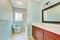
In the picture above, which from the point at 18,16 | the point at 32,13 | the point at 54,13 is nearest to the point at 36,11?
the point at 32,13

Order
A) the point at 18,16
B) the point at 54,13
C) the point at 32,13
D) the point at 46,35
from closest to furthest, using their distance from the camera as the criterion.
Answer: the point at 46,35, the point at 54,13, the point at 32,13, the point at 18,16

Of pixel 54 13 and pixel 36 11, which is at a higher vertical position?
pixel 36 11

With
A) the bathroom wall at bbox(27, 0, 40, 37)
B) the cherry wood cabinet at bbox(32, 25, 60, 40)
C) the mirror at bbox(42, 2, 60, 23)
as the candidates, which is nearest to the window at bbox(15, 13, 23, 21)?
the bathroom wall at bbox(27, 0, 40, 37)

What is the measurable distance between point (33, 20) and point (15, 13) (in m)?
3.58

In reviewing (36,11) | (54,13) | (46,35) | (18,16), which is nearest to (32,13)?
(36,11)

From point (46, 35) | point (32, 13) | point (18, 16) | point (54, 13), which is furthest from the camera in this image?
point (18, 16)

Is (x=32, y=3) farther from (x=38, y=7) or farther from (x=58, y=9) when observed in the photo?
(x=58, y=9)

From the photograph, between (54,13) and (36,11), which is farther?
(36,11)

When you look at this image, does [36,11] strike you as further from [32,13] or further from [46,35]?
[46,35]

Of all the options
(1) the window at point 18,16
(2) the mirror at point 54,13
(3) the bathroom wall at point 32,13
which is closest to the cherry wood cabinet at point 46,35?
Answer: (2) the mirror at point 54,13

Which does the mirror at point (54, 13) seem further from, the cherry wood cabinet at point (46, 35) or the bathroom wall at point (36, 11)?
the bathroom wall at point (36, 11)

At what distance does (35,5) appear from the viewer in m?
3.07

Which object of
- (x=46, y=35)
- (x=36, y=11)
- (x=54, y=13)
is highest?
(x=36, y=11)

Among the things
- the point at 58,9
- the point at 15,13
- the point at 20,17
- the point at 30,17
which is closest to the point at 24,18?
the point at 20,17
